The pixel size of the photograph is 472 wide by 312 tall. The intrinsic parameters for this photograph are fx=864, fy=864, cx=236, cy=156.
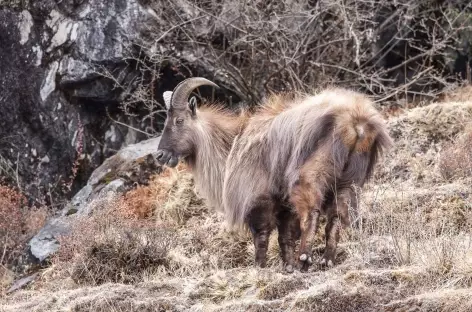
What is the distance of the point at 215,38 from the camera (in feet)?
45.8

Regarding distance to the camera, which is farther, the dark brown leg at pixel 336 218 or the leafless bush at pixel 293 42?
the leafless bush at pixel 293 42

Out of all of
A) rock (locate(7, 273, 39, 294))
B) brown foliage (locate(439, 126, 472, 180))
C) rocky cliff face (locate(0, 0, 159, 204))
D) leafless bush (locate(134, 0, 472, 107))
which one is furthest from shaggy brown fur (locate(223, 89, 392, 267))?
rocky cliff face (locate(0, 0, 159, 204))

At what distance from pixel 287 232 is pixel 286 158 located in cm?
83

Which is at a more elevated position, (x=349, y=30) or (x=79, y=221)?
(x=349, y=30)

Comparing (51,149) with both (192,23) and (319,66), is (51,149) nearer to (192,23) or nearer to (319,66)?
(192,23)

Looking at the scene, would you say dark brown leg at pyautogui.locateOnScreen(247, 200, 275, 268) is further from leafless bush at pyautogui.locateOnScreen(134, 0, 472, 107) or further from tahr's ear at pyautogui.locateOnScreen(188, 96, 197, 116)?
leafless bush at pyautogui.locateOnScreen(134, 0, 472, 107)

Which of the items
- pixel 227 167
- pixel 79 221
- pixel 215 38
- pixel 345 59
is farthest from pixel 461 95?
pixel 79 221

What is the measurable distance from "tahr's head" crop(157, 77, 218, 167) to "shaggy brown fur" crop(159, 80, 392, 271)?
1 centimetres

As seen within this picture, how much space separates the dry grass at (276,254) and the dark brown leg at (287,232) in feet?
0.86

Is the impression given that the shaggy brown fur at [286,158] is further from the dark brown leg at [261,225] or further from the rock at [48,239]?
the rock at [48,239]

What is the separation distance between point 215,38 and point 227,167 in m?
5.09

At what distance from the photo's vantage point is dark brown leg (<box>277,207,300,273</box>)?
346 inches

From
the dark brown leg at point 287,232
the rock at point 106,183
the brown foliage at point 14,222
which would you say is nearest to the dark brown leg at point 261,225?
the dark brown leg at point 287,232

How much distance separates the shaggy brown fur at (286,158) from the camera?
805cm
